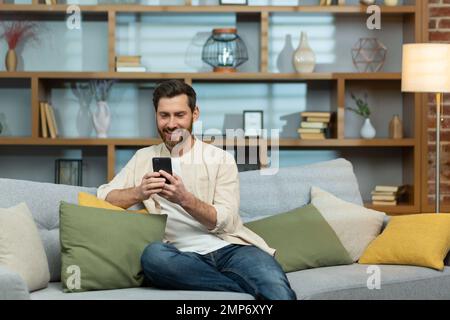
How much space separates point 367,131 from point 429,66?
795 millimetres

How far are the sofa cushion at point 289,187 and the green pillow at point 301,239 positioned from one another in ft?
0.36

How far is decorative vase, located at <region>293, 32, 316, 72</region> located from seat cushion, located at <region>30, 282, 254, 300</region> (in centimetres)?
276

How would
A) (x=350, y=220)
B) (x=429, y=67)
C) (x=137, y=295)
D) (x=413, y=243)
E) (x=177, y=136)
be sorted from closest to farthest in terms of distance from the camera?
1. (x=137, y=295)
2. (x=177, y=136)
3. (x=413, y=243)
4. (x=350, y=220)
5. (x=429, y=67)

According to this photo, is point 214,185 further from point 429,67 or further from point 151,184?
point 429,67

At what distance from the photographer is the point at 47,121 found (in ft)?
18.3

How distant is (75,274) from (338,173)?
144 centimetres

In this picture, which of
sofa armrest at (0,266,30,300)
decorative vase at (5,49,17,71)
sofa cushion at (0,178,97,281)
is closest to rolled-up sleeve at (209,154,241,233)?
sofa cushion at (0,178,97,281)

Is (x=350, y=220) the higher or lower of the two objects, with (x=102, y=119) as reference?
lower

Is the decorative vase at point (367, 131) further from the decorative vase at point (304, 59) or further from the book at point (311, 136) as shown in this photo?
the decorative vase at point (304, 59)

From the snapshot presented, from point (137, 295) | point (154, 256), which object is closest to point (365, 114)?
point (154, 256)

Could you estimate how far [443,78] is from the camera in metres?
5.01

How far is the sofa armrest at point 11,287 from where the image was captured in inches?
105

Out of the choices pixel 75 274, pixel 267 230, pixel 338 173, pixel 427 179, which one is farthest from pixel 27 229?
pixel 427 179

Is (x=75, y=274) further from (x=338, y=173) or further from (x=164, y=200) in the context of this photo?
(x=338, y=173)
